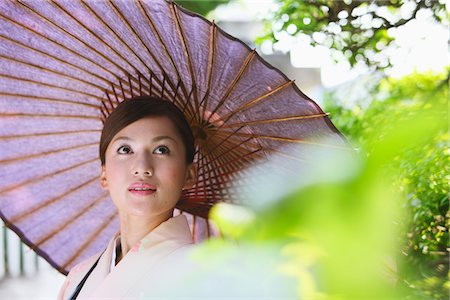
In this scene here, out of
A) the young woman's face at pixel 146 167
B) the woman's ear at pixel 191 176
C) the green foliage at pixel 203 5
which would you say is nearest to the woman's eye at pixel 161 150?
the young woman's face at pixel 146 167

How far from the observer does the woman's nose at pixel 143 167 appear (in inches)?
45.6

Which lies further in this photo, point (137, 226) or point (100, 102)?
point (100, 102)

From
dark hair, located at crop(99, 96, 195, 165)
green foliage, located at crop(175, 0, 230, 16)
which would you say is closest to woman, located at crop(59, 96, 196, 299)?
dark hair, located at crop(99, 96, 195, 165)

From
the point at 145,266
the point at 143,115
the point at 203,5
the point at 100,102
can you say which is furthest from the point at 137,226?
the point at 203,5

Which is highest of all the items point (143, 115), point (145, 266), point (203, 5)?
point (203, 5)

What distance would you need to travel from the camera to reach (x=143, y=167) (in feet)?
3.80

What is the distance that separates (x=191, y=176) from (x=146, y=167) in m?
0.18

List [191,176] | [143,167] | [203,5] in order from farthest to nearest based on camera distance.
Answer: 1. [203,5]
2. [191,176]
3. [143,167]

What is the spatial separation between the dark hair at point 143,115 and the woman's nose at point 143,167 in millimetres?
99

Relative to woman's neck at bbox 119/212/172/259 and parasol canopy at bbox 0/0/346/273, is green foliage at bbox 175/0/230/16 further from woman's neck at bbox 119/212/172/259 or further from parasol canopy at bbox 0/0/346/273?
woman's neck at bbox 119/212/172/259

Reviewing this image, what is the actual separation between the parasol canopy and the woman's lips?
0.23 metres

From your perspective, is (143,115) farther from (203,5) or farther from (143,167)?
(203,5)

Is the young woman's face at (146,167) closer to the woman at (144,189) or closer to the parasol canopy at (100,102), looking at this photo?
the woman at (144,189)

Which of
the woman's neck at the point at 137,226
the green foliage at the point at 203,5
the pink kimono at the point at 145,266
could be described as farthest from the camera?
the green foliage at the point at 203,5
